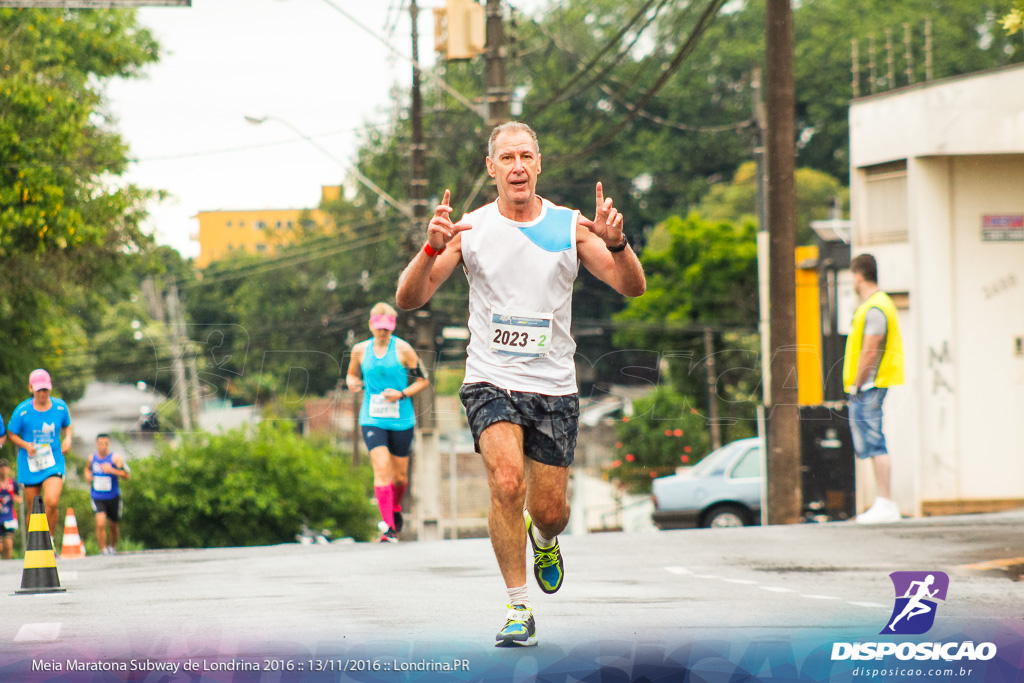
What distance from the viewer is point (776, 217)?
1349 centimetres

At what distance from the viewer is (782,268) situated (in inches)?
532

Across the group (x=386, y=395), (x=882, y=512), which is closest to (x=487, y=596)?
(x=386, y=395)

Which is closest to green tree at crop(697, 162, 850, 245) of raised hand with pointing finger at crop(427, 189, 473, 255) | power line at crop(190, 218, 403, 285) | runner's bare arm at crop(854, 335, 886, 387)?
power line at crop(190, 218, 403, 285)

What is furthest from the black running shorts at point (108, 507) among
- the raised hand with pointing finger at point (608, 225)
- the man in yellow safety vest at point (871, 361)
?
the raised hand with pointing finger at point (608, 225)

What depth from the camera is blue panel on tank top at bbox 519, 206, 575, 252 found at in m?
5.53

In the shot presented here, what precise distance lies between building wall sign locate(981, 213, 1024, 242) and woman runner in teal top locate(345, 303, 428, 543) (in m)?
7.43

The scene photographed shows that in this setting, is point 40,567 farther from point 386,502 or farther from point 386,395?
point 386,502

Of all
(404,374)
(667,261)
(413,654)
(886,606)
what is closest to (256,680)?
(413,654)

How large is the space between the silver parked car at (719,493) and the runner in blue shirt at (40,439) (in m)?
10.6

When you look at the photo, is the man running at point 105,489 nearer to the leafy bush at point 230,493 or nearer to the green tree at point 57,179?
the green tree at point 57,179

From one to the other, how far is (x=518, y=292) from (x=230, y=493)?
2453cm

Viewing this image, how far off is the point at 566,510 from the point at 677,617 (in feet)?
3.45

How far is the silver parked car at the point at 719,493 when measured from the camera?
67.4 ft

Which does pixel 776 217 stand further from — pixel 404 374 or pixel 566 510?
pixel 566 510
